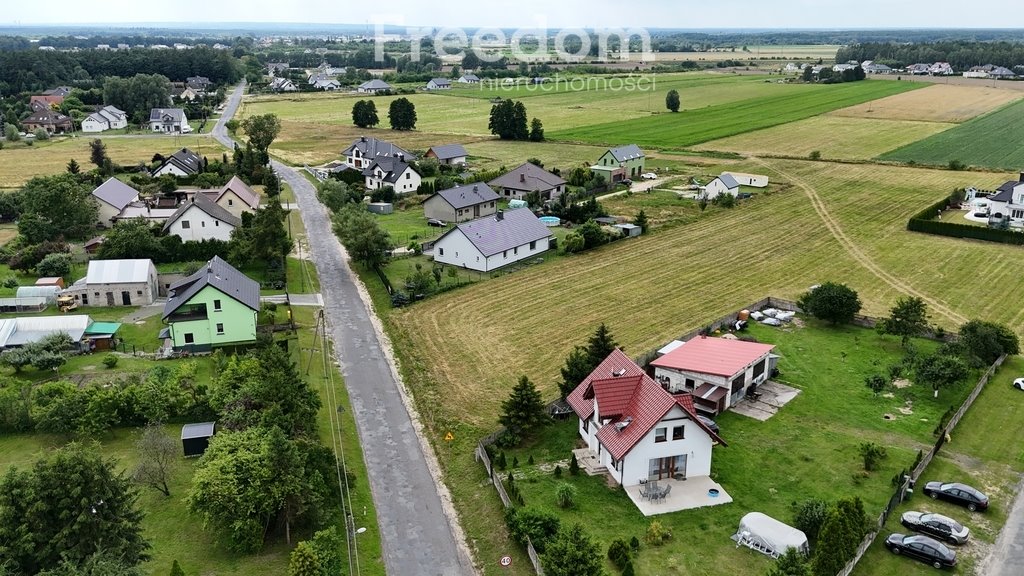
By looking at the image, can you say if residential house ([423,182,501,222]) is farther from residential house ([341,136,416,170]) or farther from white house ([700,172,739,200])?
residential house ([341,136,416,170])

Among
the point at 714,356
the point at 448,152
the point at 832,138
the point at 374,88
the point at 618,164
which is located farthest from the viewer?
the point at 374,88

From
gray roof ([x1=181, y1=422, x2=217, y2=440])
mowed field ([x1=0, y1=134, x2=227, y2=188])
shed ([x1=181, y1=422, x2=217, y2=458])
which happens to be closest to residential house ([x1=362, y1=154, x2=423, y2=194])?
mowed field ([x1=0, y1=134, x2=227, y2=188])

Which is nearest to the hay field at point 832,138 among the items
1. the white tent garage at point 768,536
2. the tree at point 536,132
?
the tree at point 536,132

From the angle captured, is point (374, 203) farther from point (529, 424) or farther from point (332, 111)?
point (332, 111)

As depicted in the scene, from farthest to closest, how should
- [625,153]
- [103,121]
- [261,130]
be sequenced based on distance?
1. [103,121]
2. [261,130]
3. [625,153]

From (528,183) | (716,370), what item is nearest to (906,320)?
(716,370)

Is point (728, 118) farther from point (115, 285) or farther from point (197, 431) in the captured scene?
point (197, 431)
